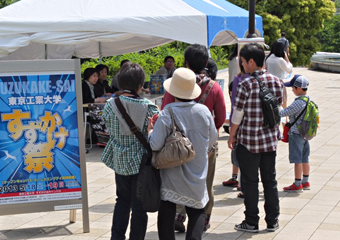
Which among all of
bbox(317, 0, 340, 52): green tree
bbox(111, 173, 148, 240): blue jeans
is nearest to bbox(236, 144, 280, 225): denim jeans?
bbox(111, 173, 148, 240): blue jeans

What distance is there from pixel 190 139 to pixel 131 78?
0.75 metres

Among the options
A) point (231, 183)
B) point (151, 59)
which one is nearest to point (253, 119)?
point (231, 183)

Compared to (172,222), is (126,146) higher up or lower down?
higher up

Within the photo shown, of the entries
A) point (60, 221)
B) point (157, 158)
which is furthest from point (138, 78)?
point (60, 221)

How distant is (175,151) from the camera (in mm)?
4457

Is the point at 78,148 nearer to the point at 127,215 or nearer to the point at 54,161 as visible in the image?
the point at 54,161

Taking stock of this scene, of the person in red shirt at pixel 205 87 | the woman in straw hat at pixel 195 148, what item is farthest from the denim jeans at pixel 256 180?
the woman in straw hat at pixel 195 148

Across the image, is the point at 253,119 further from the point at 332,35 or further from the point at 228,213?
the point at 332,35

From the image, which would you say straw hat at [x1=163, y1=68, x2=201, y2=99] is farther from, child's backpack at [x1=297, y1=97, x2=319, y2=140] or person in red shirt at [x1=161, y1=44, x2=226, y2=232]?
child's backpack at [x1=297, y1=97, x2=319, y2=140]

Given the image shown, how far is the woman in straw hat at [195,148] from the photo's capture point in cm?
461

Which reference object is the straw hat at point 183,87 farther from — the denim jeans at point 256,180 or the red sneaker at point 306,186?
the red sneaker at point 306,186

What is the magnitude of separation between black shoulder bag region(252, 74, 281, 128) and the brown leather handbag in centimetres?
127

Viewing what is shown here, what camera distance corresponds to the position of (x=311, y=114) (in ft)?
23.9

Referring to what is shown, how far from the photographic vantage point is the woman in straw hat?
461 cm
